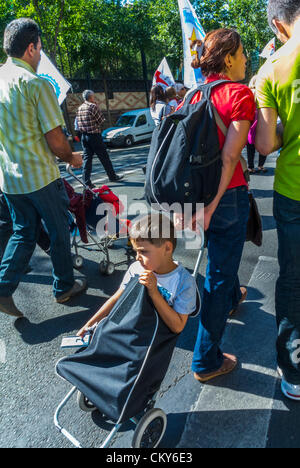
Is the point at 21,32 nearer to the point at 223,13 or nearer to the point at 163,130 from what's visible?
the point at 163,130

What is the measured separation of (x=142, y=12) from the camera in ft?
83.3

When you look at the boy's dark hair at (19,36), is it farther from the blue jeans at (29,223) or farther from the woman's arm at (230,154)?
the woman's arm at (230,154)

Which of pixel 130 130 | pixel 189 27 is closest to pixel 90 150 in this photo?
pixel 189 27

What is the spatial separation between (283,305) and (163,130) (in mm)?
1127

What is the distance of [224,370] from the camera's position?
2305 mm

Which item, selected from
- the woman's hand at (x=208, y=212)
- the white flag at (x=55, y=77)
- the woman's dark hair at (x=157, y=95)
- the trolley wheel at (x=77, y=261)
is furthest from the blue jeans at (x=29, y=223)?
the woman's dark hair at (x=157, y=95)

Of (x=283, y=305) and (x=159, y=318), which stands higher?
(x=159, y=318)

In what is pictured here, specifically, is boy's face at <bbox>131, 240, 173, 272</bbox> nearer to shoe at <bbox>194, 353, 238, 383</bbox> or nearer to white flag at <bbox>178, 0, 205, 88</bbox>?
shoe at <bbox>194, 353, 238, 383</bbox>

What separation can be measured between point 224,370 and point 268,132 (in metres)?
1.45

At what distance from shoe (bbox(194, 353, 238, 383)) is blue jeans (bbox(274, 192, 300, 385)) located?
13.0 inches

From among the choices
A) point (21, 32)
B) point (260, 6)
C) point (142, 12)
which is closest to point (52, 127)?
point (21, 32)

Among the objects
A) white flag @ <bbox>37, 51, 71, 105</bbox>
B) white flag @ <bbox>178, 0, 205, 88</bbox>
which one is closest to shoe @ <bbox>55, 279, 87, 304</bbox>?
white flag @ <bbox>37, 51, 71, 105</bbox>

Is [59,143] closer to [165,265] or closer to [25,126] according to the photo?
[25,126]

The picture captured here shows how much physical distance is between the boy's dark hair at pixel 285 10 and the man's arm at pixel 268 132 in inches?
16.5
